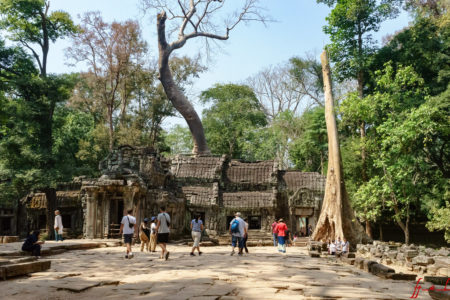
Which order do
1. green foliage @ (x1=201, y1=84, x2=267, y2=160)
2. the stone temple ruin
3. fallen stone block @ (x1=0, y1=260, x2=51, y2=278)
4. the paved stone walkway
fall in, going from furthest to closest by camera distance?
green foliage @ (x1=201, y1=84, x2=267, y2=160) → the stone temple ruin → fallen stone block @ (x1=0, y1=260, x2=51, y2=278) → the paved stone walkway

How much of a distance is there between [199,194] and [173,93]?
891cm

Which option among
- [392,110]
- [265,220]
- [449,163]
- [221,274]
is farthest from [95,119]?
[221,274]

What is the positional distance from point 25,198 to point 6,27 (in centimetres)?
1012

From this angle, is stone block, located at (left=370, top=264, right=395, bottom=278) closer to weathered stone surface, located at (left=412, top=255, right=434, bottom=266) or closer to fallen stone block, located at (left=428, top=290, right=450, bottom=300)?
fallen stone block, located at (left=428, top=290, right=450, bottom=300)

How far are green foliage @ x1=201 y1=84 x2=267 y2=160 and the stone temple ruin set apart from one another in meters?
11.4

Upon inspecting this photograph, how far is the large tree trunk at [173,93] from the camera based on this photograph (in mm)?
28592

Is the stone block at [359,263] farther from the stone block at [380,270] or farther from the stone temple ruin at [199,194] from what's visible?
the stone temple ruin at [199,194]

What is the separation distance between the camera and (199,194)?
2330 centimetres

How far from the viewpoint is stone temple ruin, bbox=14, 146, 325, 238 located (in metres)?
18.5

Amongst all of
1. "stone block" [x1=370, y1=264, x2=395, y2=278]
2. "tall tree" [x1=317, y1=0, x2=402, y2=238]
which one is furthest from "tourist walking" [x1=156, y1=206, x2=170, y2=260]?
"tall tree" [x1=317, y1=0, x2=402, y2=238]

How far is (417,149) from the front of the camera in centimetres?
1920

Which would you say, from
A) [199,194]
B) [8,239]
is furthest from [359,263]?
[199,194]

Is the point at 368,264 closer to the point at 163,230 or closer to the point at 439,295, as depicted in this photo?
the point at 439,295

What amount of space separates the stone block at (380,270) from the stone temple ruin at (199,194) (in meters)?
11.5
